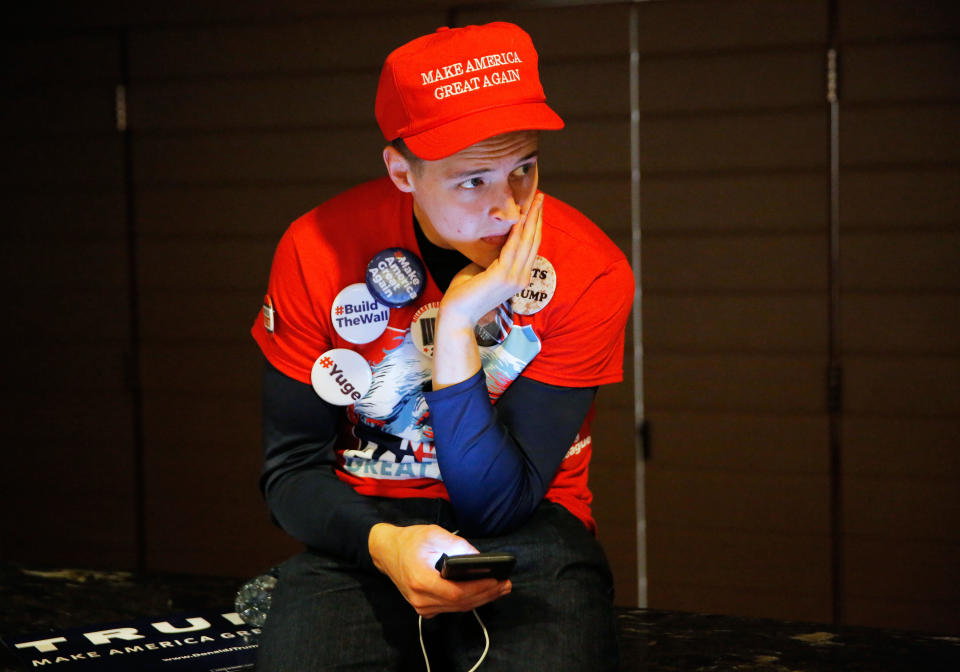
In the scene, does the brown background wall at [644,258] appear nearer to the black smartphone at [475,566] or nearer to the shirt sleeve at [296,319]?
the shirt sleeve at [296,319]

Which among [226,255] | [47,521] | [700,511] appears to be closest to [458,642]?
[700,511]

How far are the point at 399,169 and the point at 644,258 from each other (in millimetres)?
1960

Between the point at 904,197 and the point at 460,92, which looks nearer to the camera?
the point at 460,92

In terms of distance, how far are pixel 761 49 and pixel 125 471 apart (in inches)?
110

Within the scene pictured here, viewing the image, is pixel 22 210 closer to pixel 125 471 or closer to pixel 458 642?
pixel 125 471

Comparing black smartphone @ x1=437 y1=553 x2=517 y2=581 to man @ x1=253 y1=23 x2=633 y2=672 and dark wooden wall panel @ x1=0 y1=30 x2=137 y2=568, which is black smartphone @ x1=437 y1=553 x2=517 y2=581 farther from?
dark wooden wall panel @ x1=0 y1=30 x2=137 y2=568

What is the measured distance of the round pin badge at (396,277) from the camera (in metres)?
1.66

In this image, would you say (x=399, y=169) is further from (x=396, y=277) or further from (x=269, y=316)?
(x=269, y=316)

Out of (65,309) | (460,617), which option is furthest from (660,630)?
(65,309)

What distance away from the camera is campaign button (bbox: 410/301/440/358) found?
1686mm

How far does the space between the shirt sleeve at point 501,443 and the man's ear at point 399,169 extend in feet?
1.05

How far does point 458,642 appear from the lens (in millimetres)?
1513

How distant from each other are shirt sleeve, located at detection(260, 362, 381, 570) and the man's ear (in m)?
0.35

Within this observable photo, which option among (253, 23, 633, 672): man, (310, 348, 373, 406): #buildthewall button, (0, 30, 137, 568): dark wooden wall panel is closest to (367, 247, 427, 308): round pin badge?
(253, 23, 633, 672): man
